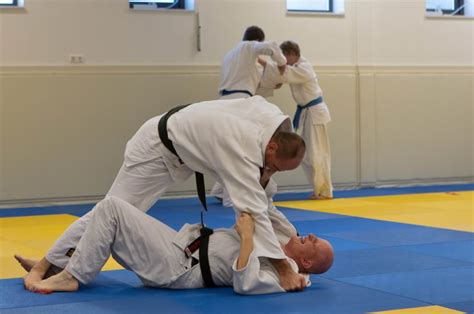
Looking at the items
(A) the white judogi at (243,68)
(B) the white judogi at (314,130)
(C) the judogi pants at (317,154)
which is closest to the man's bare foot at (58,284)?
(A) the white judogi at (243,68)

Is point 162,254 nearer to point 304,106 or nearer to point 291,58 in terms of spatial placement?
point 291,58

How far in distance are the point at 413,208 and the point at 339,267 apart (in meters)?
4.20

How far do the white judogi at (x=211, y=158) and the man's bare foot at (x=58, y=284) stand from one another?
113 mm

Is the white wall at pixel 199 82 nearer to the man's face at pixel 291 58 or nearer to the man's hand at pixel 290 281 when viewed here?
the man's face at pixel 291 58

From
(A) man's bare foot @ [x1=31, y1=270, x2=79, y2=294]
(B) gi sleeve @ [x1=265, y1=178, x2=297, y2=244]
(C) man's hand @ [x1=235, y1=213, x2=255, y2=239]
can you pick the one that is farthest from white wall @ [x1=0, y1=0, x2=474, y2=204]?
(C) man's hand @ [x1=235, y1=213, x2=255, y2=239]

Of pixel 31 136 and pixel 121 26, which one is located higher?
pixel 121 26

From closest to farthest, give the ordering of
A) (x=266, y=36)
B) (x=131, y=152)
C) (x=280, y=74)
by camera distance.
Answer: (x=131, y=152)
(x=280, y=74)
(x=266, y=36)

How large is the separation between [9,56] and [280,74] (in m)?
3.46

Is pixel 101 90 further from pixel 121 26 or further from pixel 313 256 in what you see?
pixel 313 256

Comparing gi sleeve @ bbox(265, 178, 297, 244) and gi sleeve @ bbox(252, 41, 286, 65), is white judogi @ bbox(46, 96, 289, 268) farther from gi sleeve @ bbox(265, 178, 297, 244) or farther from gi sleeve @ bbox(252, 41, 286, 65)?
gi sleeve @ bbox(252, 41, 286, 65)

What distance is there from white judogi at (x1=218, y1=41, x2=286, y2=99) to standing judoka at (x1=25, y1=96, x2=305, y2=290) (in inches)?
186

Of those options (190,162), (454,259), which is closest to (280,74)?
(454,259)

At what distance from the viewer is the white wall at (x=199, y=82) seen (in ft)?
33.4

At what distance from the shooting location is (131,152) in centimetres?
507
